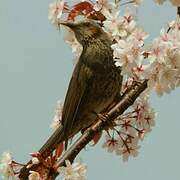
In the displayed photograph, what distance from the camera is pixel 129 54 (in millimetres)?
3414

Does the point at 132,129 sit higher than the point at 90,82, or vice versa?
the point at 90,82

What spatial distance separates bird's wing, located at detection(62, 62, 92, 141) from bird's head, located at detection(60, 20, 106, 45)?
1.07 feet

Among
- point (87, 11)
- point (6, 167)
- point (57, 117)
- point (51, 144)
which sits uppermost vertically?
point (87, 11)


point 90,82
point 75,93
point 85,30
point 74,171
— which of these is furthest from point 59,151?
point 90,82

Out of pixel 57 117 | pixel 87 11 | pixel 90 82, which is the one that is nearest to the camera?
pixel 87 11

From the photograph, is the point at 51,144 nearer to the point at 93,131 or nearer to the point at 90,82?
the point at 93,131

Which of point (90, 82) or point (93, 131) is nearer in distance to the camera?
point (93, 131)

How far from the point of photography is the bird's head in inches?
197

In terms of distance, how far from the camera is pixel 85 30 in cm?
563

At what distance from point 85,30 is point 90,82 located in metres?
0.63

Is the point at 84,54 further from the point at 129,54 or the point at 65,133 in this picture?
the point at 129,54

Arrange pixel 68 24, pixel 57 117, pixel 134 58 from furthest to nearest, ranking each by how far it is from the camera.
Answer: pixel 57 117
pixel 68 24
pixel 134 58

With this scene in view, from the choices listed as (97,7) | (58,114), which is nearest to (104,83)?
(58,114)

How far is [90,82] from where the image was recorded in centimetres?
599
